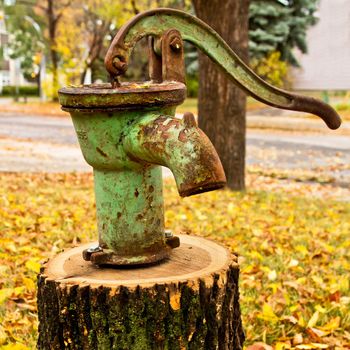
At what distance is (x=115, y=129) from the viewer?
5.55 feet

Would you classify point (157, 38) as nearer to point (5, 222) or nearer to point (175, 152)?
point (175, 152)

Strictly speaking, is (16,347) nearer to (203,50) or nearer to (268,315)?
(268,315)

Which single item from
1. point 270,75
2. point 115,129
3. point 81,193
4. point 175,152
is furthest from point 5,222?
point 270,75

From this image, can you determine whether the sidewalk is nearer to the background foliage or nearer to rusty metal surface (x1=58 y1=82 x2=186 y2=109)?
the background foliage

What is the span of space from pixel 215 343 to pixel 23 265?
1824mm

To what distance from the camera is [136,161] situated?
172 cm

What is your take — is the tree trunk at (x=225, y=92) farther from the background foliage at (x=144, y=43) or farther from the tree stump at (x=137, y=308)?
the background foliage at (x=144, y=43)

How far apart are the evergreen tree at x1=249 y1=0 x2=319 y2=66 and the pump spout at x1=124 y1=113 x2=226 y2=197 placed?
2015cm

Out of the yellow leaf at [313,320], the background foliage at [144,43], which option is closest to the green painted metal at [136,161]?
the yellow leaf at [313,320]

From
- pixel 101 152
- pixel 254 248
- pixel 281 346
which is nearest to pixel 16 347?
pixel 101 152

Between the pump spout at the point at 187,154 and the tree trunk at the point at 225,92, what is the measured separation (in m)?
4.65

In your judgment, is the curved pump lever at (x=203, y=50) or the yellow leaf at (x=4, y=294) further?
the yellow leaf at (x=4, y=294)

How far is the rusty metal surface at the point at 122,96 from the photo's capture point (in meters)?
1.61

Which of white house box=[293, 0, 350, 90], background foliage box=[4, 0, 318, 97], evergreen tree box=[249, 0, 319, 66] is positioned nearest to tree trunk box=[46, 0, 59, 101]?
background foliage box=[4, 0, 318, 97]
